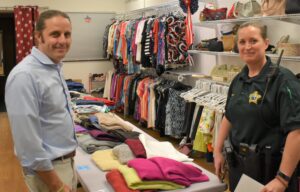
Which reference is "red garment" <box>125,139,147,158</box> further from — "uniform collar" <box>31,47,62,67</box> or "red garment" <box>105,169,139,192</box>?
"uniform collar" <box>31,47,62,67</box>

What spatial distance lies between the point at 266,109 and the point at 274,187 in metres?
0.37

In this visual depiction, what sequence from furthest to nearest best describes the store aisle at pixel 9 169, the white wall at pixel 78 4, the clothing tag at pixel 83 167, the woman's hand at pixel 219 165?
the white wall at pixel 78 4, the store aisle at pixel 9 169, the clothing tag at pixel 83 167, the woman's hand at pixel 219 165

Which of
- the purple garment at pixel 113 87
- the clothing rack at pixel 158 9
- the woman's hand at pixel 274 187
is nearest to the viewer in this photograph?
the woman's hand at pixel 274 187

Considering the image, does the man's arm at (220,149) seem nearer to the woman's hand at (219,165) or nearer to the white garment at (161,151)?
the woman's hand at (219,165)

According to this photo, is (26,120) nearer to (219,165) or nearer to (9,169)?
(219,165)

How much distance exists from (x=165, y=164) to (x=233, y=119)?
0.46m

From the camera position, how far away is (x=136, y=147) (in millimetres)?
2354

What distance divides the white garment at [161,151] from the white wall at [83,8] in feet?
19.1

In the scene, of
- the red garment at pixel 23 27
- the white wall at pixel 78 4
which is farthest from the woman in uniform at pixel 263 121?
the white wall at pixel 78 4

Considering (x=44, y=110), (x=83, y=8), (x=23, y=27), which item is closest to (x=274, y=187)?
(x=44, y=110)

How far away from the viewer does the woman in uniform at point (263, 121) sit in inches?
64.5

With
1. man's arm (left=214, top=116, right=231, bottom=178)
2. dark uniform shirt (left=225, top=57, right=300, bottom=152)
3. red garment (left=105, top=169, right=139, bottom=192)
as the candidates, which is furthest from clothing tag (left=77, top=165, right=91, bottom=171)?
dark uniform shirt (left=225, top=57, right=300, bottom=152)

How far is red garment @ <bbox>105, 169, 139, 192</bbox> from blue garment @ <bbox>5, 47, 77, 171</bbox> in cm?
34

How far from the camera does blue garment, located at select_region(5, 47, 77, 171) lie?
1504mm
